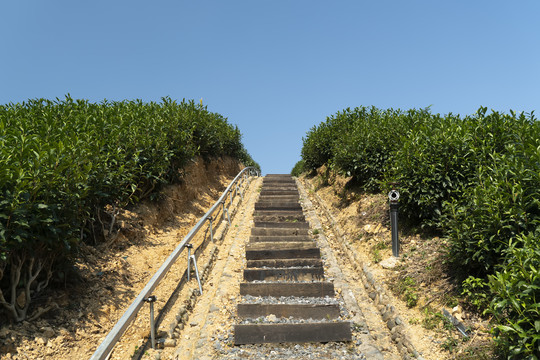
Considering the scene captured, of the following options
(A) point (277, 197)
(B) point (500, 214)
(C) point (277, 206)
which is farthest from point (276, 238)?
(B) point (500, 214)

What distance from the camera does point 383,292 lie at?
6.05 meters

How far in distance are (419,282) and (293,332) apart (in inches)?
93.8

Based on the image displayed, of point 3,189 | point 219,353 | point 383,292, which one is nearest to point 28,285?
point 3,189

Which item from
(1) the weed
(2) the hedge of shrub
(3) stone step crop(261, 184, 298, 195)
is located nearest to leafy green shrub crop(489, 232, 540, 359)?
(2) the hedge of shrub

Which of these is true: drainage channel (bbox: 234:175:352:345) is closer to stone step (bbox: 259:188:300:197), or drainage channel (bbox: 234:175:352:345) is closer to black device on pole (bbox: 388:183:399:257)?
black device on pole (bbox: 388:183:399:257)

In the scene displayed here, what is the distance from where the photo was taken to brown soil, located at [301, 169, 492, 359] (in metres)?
4.50

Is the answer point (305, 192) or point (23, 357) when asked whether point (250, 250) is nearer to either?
point (23, 357)

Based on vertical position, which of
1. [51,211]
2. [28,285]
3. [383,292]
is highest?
[51,211]

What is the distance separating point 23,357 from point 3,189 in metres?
2.00

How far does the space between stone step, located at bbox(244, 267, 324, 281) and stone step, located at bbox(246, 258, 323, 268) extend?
0.45 metres

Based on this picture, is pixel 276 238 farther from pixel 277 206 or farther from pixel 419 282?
pixel 419 282

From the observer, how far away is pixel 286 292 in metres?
6.25

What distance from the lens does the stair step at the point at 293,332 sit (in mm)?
4977

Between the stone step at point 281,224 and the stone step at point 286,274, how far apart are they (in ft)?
8.47
